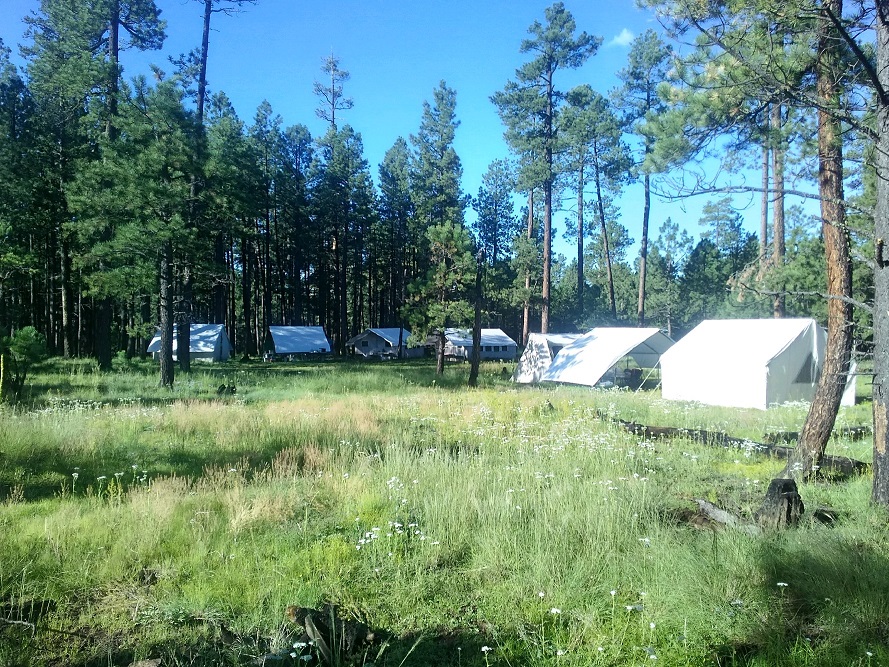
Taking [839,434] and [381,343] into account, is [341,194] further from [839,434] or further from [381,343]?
[839,434]

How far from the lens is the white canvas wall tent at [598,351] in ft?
61.5

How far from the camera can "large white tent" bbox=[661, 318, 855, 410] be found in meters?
14.0

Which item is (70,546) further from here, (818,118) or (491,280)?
(491,280)

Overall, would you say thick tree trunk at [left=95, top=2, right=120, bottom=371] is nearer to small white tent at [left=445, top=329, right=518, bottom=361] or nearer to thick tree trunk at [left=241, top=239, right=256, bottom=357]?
thick tree trunk at [left=241, top=239, right=256, bottom=357]

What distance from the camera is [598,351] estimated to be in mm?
19438

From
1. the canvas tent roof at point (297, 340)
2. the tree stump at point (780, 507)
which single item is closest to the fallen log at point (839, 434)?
the tree stump at point (780, 507)

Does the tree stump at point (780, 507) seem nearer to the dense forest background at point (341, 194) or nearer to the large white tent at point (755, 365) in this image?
the dense forest background at point (341, 194)

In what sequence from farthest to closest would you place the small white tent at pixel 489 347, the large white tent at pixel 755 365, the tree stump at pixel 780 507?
the small white tent at pixel 489 347 < the large white tent at pixel 755 365 < the tree stump at pixel 780 507

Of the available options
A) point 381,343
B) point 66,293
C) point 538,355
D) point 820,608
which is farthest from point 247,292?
point 820,608

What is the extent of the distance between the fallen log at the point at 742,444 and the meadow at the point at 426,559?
0.25 meters

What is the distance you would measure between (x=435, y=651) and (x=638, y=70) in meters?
32.4

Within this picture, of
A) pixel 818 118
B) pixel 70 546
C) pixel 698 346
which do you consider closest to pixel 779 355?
pixel 698 346

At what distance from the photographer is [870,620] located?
2912mm

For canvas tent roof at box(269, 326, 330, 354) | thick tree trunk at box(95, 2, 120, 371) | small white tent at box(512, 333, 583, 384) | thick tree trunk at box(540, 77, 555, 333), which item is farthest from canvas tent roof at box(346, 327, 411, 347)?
thick tree trunk at box(95, 2, 120, 371)
